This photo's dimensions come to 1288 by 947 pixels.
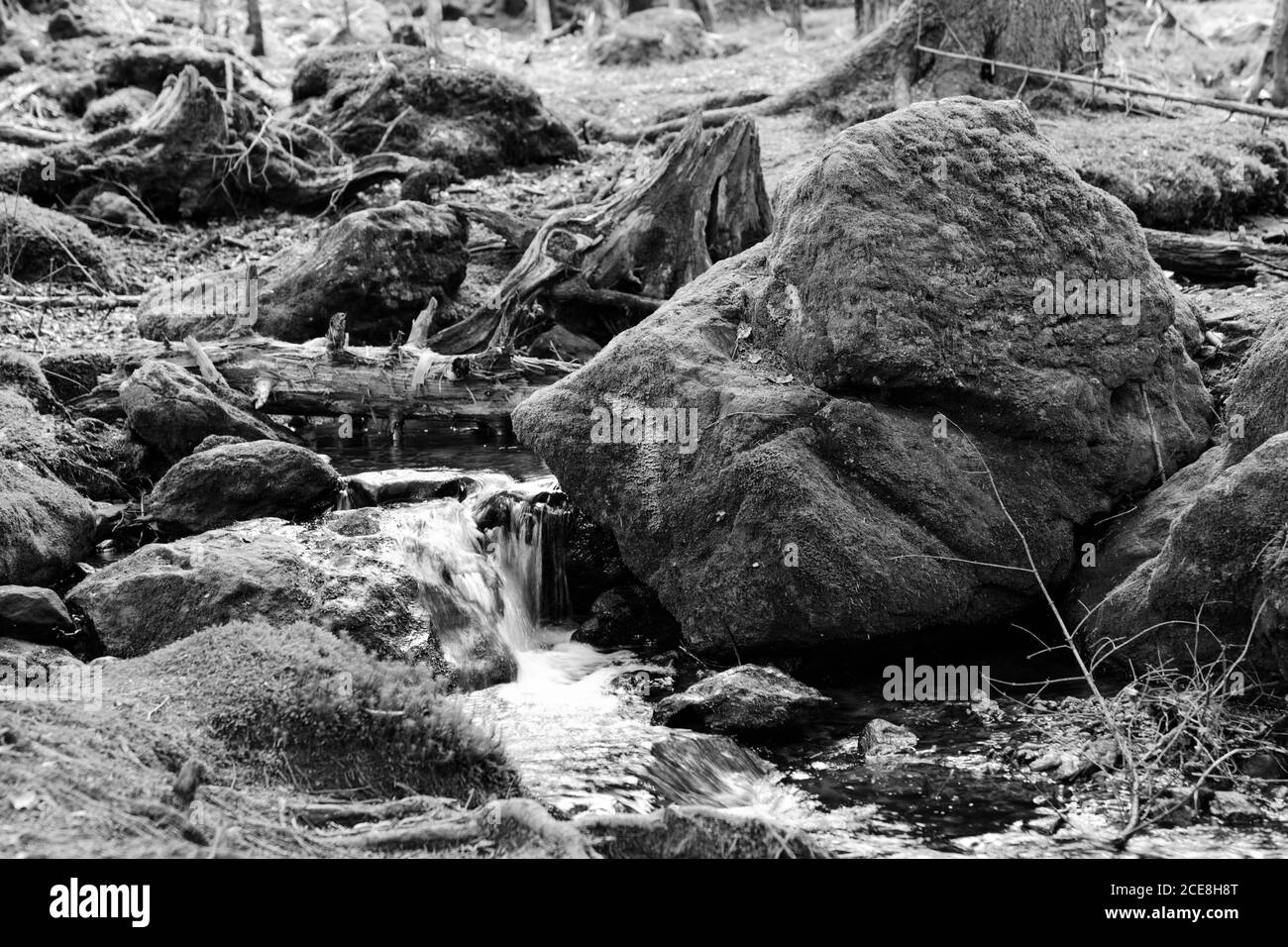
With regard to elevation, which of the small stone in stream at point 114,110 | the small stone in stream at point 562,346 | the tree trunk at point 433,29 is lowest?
the small stone in stream at point 562,346

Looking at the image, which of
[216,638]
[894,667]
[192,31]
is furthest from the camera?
[192,31]

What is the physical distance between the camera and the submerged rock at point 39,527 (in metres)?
8.27

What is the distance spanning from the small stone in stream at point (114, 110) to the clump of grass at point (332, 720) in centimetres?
1559

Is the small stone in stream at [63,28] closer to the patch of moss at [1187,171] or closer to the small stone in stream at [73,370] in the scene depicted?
the small stone in stream at [73,370]

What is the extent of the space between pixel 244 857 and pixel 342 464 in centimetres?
712

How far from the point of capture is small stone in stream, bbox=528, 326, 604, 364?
1214cm

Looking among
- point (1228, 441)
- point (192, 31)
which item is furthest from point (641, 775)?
point (192, 31)

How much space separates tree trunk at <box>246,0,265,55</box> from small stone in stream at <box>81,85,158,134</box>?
7.39 m

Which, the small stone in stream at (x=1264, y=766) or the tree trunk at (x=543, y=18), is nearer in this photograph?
the small stone in stream at (x=1264, y=766)

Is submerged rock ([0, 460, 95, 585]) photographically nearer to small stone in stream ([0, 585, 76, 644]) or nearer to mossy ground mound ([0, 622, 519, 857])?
small stone in stream ([0, 585, 76, 644])

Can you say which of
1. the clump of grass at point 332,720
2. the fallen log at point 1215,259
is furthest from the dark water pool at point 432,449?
the fallen log at point 1215,259

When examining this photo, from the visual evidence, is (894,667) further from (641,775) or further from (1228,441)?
(1228,441)

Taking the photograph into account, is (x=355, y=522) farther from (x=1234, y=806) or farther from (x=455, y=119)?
(x=455, y=119)
